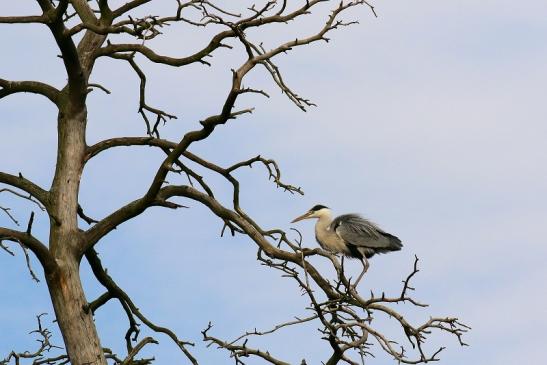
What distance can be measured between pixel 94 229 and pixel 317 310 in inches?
114

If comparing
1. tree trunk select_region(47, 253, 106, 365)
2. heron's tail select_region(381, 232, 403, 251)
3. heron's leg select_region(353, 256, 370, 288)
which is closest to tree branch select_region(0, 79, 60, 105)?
tree trunk select_region(47, 253, 106, 365)

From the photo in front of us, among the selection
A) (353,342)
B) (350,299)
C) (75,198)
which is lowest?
(353,342)

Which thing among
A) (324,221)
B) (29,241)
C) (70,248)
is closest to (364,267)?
(324,221)

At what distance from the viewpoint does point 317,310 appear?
9.09 metres

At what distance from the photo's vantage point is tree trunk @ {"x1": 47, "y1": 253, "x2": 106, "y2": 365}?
1022 centimetres

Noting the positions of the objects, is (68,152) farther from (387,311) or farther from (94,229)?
(387,311)

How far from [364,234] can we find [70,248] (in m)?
4.49

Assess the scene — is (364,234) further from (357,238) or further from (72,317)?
(72,317)

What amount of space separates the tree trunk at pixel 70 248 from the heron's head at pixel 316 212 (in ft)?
16.1

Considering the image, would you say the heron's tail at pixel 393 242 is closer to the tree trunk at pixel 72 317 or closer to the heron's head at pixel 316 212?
the heron's head at pixel 316 212

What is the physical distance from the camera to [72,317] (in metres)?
10.2

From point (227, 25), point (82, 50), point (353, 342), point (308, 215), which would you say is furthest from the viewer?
point (308, 215)

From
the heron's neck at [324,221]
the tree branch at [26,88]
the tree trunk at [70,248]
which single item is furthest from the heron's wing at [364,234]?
the tree branch at [26,88]

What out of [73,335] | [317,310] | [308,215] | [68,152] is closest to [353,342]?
[317,310]
